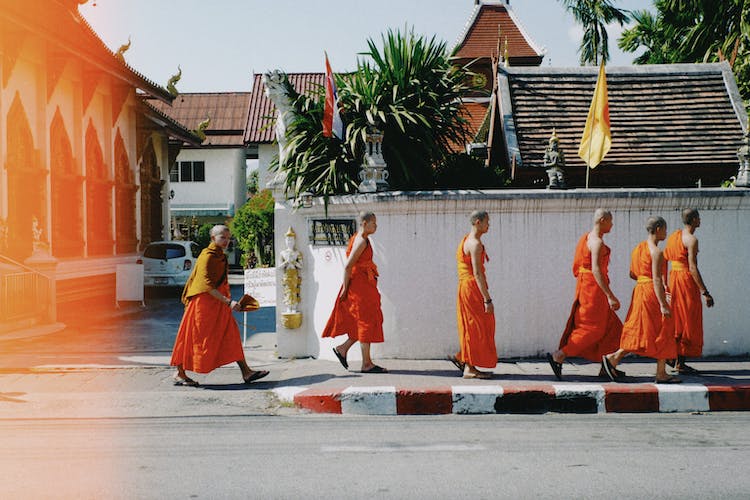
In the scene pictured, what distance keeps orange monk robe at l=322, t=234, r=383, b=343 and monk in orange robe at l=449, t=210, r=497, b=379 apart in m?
0.87

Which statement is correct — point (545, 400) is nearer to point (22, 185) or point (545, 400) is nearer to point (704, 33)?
point (22, 185)

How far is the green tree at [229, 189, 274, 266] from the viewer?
26188mm

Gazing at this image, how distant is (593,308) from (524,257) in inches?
56.4

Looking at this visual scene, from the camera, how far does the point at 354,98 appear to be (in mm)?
10047

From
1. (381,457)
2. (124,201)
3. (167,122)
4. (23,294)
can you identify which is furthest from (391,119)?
(167,122)

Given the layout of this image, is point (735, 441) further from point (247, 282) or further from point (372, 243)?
point (247, 282)

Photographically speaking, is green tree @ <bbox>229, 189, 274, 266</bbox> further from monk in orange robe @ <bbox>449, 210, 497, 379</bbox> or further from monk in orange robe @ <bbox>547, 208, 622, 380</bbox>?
monk in orange robe @ <bbox>547, 208, 622, 380</bbox>

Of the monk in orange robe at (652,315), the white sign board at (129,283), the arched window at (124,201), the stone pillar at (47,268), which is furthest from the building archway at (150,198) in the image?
the monk in orange robe at (652,315)

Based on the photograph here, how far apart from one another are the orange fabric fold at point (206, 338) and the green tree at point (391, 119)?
199cm

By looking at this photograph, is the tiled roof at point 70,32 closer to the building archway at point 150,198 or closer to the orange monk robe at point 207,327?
the building archway at point 150,198

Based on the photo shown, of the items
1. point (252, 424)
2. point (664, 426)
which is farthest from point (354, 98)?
point (664, 426)

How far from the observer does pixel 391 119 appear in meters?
10.1

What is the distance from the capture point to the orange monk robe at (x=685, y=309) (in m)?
8.04

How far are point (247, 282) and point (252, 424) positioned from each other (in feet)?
11.9
